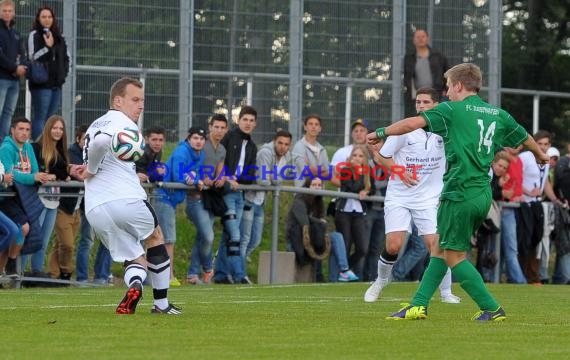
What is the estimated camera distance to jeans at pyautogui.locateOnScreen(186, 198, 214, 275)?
1895 cm

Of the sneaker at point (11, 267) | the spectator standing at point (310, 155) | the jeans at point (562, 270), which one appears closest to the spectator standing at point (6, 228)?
the sneaker at point (11, 267)

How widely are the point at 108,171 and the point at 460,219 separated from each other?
2.84 m

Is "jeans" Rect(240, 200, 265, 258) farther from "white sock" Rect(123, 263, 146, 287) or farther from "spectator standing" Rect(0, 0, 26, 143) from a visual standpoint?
"white sock" Rect(123, 263, 146, 287)

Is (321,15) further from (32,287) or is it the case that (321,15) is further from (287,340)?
(287,340)

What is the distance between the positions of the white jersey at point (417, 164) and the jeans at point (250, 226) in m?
4.97

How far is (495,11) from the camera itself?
929 inches

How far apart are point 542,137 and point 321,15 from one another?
3.99 meters

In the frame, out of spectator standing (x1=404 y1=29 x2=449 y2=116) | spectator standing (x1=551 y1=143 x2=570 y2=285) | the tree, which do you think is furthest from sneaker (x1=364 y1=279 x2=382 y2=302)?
the tree

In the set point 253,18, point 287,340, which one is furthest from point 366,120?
point 287,340

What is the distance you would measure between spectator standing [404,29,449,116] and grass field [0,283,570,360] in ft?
25.7

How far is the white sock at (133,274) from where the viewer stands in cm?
1145

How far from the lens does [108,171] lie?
1152cm

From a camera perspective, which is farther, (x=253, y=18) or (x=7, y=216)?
(x=253, y=18)

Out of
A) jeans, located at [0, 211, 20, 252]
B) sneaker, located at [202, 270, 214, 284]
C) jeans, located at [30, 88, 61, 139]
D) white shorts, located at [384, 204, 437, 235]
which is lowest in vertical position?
sneaker, located at [202, 270, 214, 284]
